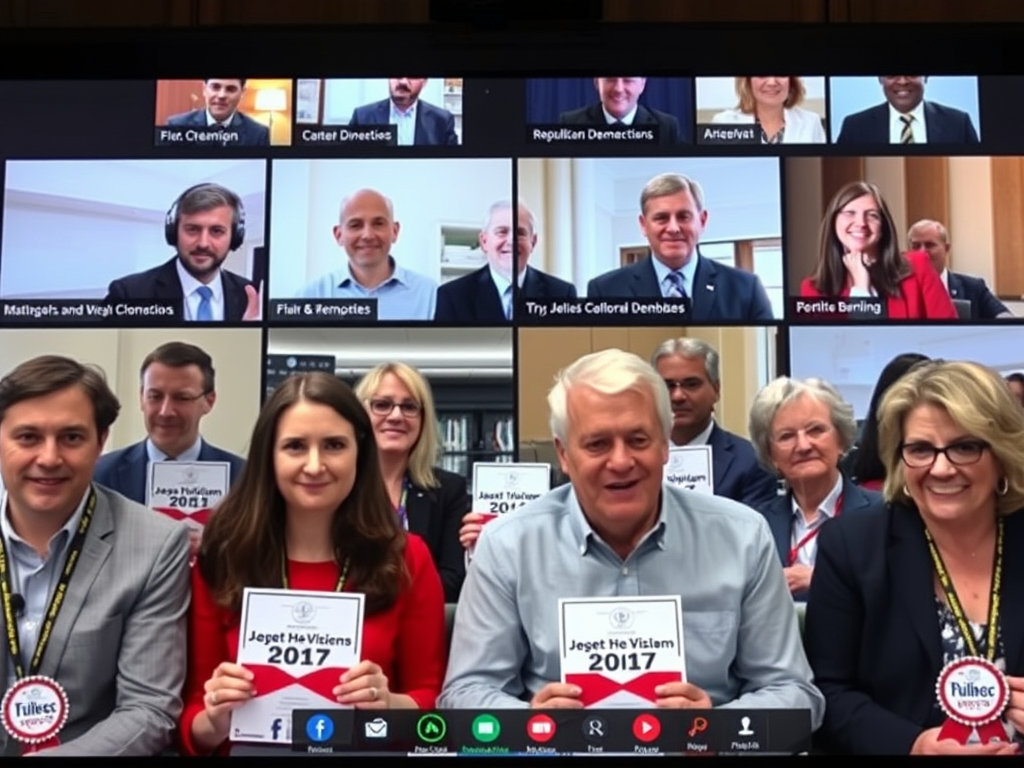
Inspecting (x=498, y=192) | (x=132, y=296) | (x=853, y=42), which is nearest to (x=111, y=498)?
(x=132, y=296)

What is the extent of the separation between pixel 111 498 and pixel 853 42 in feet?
5.33

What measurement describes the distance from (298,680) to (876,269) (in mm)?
1266

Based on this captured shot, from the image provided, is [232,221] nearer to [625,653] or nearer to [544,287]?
[544,287]

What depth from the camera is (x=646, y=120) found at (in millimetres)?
2137

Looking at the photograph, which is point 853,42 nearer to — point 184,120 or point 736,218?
point 736,218

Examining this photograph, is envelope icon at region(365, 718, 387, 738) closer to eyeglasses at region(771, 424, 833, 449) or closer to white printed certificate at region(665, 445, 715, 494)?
white printed certificate at region(665, 445, 715, 494)

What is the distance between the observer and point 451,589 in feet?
6.77

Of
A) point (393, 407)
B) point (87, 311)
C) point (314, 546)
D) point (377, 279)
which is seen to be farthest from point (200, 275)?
point (314, 546)

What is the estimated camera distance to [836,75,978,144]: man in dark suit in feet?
7.00

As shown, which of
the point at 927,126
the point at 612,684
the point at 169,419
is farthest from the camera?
the point at 927,126

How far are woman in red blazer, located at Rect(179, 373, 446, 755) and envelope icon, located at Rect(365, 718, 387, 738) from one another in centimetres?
5

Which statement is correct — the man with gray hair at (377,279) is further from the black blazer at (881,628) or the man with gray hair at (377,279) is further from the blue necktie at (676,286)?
→ the black blazer at (881,628)

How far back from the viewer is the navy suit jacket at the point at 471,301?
6.81 feet

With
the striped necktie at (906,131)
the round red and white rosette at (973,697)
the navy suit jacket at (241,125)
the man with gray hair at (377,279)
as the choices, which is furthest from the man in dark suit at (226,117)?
the round red and white rosette at (973,697)
